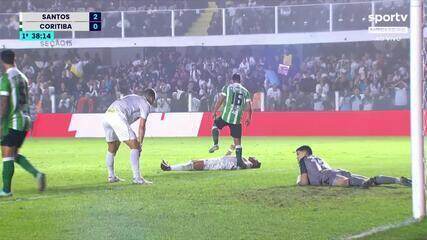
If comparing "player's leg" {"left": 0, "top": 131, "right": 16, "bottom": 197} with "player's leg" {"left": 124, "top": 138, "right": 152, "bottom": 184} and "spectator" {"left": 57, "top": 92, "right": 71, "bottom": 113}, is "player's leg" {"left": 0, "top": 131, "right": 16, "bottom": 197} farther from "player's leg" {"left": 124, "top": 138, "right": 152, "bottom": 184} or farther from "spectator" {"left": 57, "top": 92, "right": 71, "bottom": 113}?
"spectator" {"left": 57, "top": 92, "right": 71, "bottom": 113}

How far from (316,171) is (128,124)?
10.6ft

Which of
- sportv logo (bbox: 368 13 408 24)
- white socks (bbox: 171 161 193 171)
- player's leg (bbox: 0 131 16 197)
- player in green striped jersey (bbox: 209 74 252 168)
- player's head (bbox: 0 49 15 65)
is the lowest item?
white socks (bbox: 171 161 193 171)

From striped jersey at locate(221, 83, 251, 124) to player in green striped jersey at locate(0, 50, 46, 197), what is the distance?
19.1ft

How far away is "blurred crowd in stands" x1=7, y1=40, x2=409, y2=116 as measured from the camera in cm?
2922

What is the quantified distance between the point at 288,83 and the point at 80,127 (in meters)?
8.40

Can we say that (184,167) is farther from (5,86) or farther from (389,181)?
(5,86)

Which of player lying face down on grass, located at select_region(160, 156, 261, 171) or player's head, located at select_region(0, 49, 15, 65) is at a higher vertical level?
player's head, located at select_region(0, 49, 15, 65)

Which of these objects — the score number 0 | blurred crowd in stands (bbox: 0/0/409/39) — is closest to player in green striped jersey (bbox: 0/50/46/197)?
blurred crowd in stands (bbox: 0/0/409/39)

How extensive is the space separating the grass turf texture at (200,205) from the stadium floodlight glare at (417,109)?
0.43m

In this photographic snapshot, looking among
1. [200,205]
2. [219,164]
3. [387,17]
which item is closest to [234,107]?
[219,164]

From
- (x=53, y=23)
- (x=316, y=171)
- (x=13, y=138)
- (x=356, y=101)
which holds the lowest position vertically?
(x=316, y=171)

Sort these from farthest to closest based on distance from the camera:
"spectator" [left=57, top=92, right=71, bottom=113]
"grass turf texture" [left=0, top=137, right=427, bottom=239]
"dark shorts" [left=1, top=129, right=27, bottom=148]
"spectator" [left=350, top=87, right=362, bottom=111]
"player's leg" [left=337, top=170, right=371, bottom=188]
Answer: "spectator" [left=57, top=92, right=71, bottom=113] < "spectator" [left=350, top=87, right=362, bottom=111] < "player's leg" [left=337, top=170, right=371, bottom=188] < "dark shorts" [left=1, top=129, right=27, bottom=148] < "grass turf texture" [left=0, top=137, right=427, bottom=239]

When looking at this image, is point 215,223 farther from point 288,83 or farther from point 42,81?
point 42,81

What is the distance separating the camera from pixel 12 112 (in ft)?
34.5
